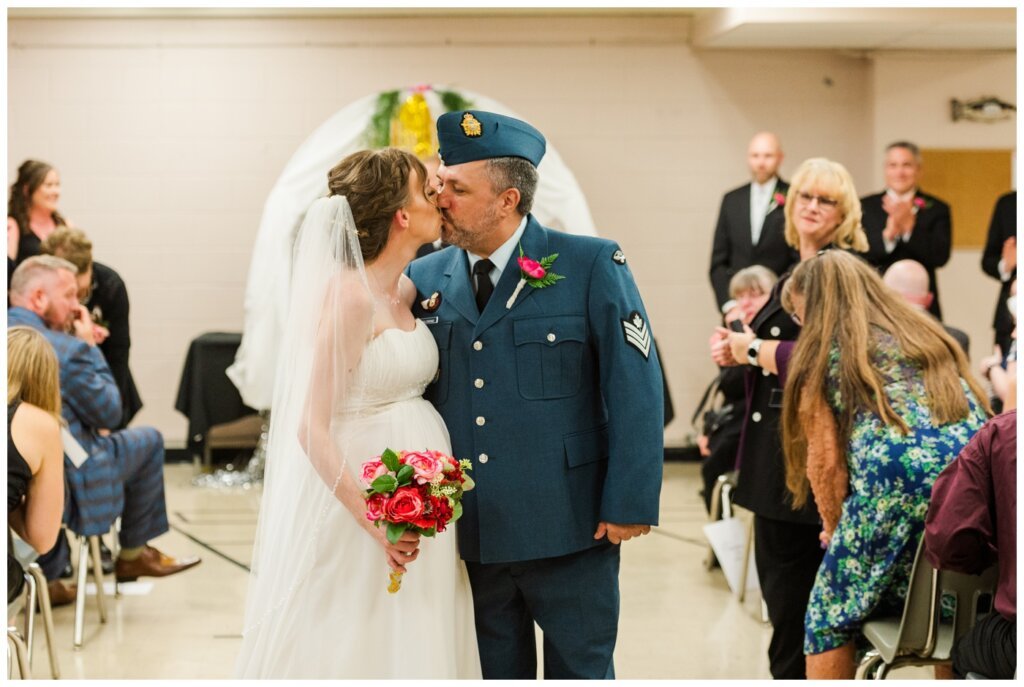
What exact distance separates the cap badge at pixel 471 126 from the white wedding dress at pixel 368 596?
44 cm

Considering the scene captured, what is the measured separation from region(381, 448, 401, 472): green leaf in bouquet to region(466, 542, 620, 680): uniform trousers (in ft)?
1.40

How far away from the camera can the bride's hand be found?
256 centimetres

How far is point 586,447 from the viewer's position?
2.77m

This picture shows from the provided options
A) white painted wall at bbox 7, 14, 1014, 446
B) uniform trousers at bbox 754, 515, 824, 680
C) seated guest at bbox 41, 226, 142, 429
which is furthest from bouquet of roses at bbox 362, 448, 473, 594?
white painted wall at bbox 7, 14, 1014, 446

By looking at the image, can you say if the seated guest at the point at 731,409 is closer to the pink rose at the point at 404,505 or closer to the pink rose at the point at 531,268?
the pink rose at the point at 531,268

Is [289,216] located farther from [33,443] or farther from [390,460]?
[390,460]

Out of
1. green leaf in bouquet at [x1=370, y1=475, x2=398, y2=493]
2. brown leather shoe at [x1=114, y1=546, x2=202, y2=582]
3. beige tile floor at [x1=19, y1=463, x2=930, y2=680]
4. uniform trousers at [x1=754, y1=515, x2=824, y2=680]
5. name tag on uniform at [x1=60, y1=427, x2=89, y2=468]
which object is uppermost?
green leaf in bouquet at [x1=370, y1=475, x2=398, y2=493]

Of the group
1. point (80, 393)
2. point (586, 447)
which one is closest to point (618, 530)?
point (586, 447)

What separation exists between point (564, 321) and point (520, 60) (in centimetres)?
583

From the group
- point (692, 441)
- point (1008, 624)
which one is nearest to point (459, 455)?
point (1008, 624)

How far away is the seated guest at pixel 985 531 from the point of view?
8.86 ft

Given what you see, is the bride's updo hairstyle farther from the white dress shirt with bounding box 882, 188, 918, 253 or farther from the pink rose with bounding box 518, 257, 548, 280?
the white dress shirt with bounding box 882, 188, 918, 253

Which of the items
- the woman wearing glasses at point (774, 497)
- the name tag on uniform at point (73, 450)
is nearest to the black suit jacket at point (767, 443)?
the woman wearing glasses at point (774, 497)

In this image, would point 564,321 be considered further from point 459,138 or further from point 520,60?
point 520,60
